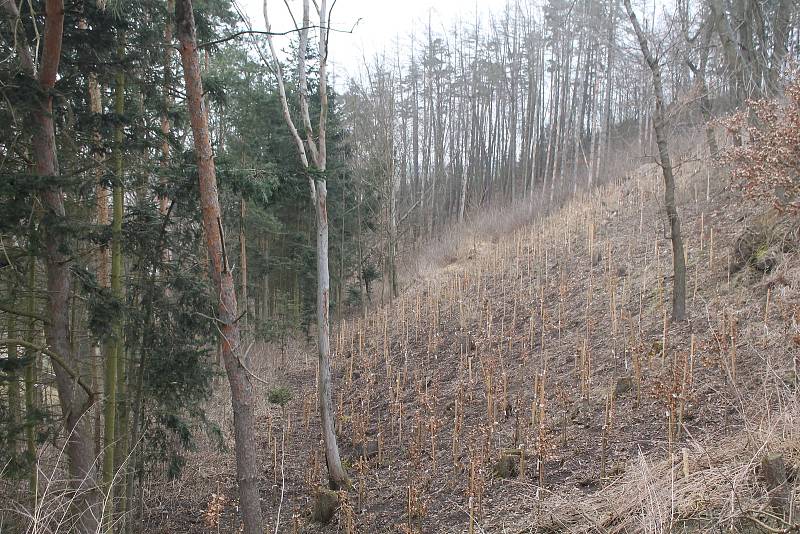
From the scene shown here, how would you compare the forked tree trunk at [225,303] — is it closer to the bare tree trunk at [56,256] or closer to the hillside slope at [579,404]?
the hillside slope at [579,404]

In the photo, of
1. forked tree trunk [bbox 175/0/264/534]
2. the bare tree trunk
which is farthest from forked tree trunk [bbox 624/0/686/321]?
the bare tree trunk

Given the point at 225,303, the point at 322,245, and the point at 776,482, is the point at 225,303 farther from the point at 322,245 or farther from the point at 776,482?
the point at 776,482

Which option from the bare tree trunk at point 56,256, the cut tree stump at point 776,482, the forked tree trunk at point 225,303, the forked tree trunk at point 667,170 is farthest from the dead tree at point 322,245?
the cut tree stump at point 776,482

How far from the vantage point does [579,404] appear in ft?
21.4

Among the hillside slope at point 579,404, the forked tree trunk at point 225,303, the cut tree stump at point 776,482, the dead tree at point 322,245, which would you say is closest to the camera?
the cut tree stump at point 776,482

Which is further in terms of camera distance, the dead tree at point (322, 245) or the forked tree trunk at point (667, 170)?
the dead tree at point (322, 245)

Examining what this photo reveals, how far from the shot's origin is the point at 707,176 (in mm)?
11078

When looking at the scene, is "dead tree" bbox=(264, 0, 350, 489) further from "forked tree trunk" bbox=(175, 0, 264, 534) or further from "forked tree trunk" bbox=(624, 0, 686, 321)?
"forked tree trunk" bbox=(624, 0, 686, 321)

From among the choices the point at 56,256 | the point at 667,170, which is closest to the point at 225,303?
the point at 56,256

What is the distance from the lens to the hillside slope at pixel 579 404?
3738 mm

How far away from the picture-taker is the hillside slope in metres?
3.74

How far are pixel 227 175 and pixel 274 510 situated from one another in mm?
4289

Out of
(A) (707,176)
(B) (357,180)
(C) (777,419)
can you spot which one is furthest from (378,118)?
(C) (777,419)

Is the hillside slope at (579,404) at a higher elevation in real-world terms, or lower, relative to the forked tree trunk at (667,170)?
lower
